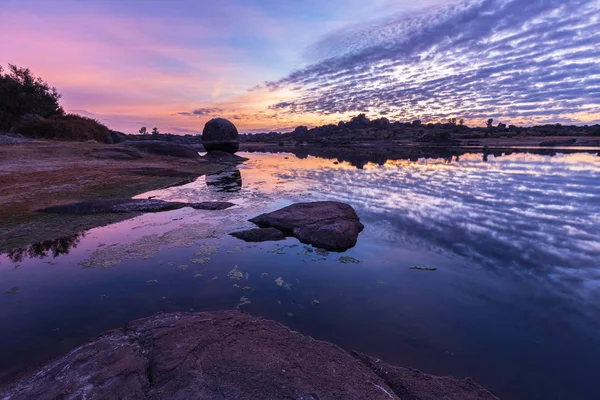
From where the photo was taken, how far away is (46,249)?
6.96m

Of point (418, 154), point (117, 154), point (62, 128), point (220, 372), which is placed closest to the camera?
point (220, 372)

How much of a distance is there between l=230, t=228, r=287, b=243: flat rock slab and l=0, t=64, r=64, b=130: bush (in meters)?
33.7

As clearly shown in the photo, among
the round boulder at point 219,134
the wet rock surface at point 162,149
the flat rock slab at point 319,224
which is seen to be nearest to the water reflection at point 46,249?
the flat rock slab at point 319,224

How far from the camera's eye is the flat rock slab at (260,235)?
26.1ft

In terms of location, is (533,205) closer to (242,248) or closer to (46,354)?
(242,248)

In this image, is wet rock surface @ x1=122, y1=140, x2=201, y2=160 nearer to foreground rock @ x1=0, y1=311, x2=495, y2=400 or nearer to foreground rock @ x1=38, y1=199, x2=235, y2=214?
foreground rock @ x1=38, y1=199, x2=235, y2=214

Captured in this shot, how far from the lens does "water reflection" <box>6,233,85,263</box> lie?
6577 mm

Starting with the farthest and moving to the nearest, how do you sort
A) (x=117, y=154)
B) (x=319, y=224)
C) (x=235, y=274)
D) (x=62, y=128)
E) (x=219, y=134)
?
(x=219, y=134)
(x=62, y=128)
(x=117, y=154)
(x=319, y=224)
(x=235, y=274)

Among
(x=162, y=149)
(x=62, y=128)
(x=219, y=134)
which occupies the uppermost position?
(x=62, y=128)

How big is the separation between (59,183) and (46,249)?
8.08m

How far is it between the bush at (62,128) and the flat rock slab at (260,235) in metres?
30.2

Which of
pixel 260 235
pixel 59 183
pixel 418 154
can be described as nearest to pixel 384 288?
pixel 260 235

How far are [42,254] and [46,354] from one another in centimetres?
404

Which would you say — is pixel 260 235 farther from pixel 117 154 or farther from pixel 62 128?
pixel 62 128
